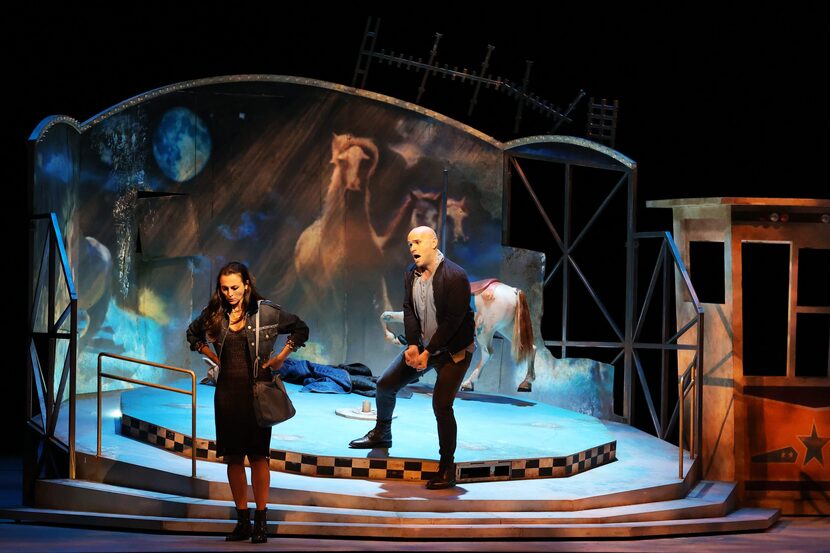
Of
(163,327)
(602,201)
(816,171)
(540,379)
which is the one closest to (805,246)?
(816,171)

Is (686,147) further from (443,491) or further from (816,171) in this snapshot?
(443,491)

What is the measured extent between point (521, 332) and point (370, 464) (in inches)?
116

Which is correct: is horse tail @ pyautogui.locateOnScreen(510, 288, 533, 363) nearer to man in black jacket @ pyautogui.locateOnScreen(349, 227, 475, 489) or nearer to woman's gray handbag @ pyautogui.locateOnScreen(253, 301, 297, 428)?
man in black jacket @ pyautogui.locateOnScreen(349, 227, 475, 489)

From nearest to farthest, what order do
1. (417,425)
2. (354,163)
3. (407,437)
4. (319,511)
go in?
1. (319,511)
2. (407,437)
3. (417,425)
4. (354,163)

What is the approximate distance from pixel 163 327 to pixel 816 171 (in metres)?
6.05

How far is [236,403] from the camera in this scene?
5.52 m

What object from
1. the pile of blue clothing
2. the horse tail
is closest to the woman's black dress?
the pile of blue clothing

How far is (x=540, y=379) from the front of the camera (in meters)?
10.0

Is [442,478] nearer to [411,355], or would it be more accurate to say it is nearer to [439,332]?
[411,355]

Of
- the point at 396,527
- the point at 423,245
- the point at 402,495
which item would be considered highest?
the point at 423,245

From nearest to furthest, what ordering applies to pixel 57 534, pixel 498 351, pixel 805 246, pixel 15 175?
pixel 57 534 < pixel 805 246 < pixel 15 175 < pixel 498 351

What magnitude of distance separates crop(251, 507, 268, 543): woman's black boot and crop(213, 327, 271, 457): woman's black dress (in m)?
0.33

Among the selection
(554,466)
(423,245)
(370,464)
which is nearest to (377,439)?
(370,464)

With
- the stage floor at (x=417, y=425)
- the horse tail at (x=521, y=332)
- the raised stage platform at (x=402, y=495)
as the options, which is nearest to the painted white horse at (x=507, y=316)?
the horse tail at (x=521, y=332)
